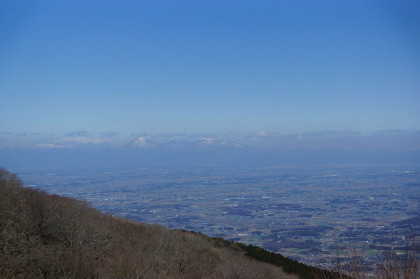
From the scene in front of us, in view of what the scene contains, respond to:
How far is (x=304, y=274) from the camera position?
16.4 m

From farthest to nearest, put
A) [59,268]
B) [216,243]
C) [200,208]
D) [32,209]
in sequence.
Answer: [200,208] < [216,243] < [32,209] < [59,268]

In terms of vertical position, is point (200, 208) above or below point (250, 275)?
below

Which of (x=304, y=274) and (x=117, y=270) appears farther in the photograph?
(x=304, y=274)

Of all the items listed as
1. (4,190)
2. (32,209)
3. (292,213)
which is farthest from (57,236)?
(292,213)

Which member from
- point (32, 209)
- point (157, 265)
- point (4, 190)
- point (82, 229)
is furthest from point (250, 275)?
point (4, 190)

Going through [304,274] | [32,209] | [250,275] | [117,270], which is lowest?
[304,274]

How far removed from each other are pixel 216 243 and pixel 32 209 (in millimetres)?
11939

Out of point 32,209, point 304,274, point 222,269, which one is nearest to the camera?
point 32,209

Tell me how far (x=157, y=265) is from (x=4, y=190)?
5.86 meters

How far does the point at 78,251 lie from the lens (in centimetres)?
936

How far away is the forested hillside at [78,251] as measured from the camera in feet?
25.8

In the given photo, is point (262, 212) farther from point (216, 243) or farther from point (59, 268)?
point (59, 268)

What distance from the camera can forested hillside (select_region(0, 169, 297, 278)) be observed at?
786 cm

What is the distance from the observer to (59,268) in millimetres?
7770
